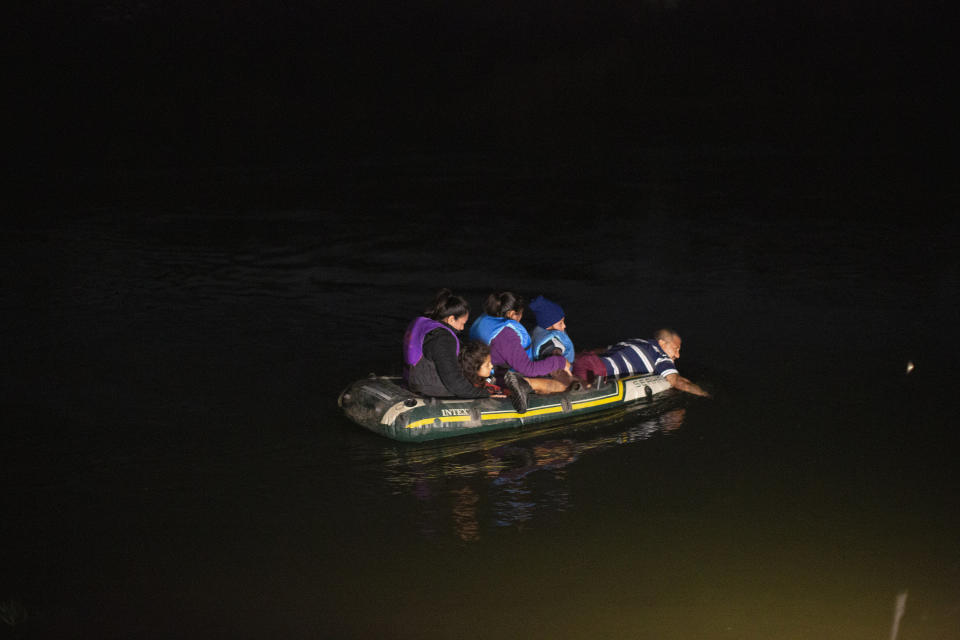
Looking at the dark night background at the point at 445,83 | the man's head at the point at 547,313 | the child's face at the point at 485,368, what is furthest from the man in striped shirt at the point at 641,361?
the dark night background at the point at 445,83

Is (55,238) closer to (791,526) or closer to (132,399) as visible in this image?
(132,399)

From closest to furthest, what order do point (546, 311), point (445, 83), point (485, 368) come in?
point (485, 368), point (546, 311), point (445, 83)

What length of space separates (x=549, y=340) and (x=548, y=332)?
0.23 feet

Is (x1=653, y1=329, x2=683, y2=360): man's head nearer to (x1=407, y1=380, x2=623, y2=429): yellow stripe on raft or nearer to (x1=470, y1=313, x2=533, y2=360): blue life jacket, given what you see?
(x1=407, y1=380, x2=623, y2=429): yellow stripe on raft

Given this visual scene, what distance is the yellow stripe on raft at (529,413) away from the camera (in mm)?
8148

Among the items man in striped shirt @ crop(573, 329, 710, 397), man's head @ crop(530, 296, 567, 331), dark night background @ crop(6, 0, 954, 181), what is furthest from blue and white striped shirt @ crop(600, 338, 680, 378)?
dark night background @ crop(6, 0, 954, 181)

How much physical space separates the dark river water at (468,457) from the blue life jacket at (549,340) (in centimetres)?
68

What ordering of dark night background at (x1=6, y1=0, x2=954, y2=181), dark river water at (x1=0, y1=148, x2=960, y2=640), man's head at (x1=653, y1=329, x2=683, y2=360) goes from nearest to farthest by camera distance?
dark river water at (x1=0, y1=148, x2=960, y2=640)
man's head at (x1=653, y1=329, x2=683, y2=360)
dark night background at (x1=6, y1=0, x2=954, y2=181)

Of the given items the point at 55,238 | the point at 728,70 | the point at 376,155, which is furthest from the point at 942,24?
the point at 55,238

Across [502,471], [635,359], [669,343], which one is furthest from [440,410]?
[669,343]

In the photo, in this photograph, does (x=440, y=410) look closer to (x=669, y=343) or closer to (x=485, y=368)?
(x=485, y=368)

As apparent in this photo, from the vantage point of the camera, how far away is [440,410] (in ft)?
26.9

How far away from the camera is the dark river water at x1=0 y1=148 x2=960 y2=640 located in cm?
595

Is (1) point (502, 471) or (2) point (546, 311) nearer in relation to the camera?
(1) point (502, 471)
